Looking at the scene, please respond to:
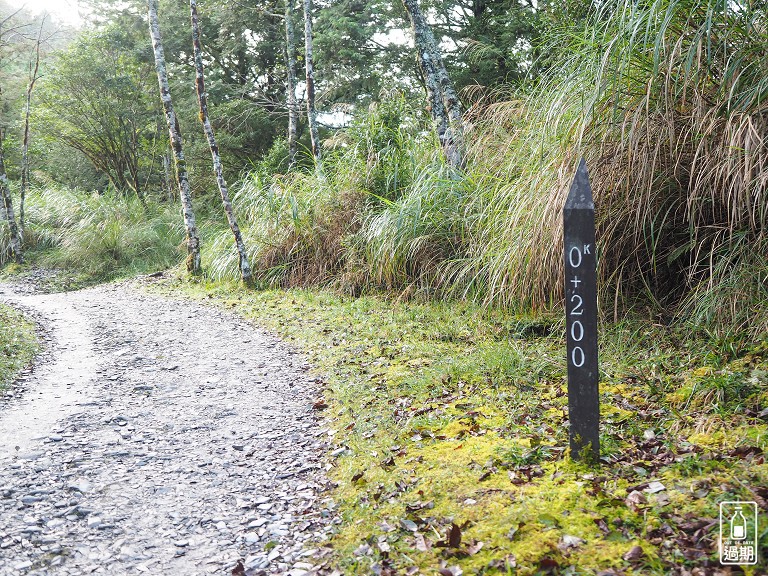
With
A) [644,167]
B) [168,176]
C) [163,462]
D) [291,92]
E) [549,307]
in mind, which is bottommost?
[163,462]

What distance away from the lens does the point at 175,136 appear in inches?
476

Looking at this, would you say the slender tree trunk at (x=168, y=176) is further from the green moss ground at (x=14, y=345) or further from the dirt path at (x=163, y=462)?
the dirt path at (x=163, y=462)

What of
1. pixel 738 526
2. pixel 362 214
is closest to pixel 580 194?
pixel 738 526

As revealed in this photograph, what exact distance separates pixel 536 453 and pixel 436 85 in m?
6.45

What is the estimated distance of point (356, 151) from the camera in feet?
34.5

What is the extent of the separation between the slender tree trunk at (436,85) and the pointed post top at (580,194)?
5405 millimetres

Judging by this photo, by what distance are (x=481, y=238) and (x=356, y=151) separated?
4.48 meters

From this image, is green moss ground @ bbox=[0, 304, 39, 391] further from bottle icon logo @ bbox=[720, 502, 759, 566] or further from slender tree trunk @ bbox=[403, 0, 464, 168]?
bottle icon logo @ bbox=[720, 502, 759, 566]

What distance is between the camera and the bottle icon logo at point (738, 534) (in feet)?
7.66

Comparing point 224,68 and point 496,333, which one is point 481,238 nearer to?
point 496,333

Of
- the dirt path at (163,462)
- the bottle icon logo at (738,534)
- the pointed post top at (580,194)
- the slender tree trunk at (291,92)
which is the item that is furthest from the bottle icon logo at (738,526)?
the slender tree trunk at (291,92)

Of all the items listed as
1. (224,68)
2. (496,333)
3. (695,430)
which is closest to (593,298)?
(695,430)

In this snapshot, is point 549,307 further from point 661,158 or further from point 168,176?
point 168,176

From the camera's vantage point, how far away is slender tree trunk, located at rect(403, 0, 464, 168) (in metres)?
8.55
